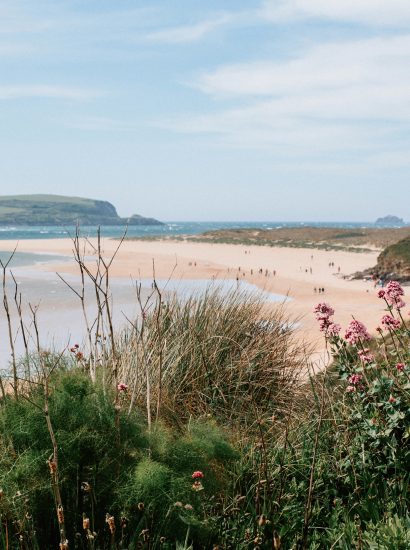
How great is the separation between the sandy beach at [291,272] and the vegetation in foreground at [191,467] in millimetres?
7286

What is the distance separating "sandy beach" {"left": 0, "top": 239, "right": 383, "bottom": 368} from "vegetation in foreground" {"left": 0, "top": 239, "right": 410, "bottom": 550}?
7.29m

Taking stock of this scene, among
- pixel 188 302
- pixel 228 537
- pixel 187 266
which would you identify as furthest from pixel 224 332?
pixel 187 266

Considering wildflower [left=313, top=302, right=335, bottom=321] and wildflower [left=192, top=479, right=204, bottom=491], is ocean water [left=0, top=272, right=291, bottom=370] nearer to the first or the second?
wildflower [left=313, top=302, right=335, bottom=321]

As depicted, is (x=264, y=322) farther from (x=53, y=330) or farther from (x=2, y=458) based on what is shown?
(x=53, y=330)

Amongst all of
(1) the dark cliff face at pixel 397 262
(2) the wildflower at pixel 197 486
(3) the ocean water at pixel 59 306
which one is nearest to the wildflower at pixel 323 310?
(2) the wildflower at pixel 197 486

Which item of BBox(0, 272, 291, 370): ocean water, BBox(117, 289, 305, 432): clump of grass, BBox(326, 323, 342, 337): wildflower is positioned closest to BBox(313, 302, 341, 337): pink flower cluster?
BBox(326, 323, 342, 337): wildflower

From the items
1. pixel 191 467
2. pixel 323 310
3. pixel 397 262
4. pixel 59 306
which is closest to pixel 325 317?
pixel 323 310

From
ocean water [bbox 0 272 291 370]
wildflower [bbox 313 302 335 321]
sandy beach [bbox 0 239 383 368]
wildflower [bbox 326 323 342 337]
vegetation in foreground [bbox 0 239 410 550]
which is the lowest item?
ocean water [bbox 0 272 291 370]

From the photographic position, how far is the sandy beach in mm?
21828

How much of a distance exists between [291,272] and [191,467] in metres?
36.2

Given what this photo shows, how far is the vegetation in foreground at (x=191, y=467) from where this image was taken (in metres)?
3.39

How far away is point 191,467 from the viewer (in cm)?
372

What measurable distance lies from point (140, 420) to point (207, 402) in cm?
163

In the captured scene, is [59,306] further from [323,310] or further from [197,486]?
→ [197,486]
